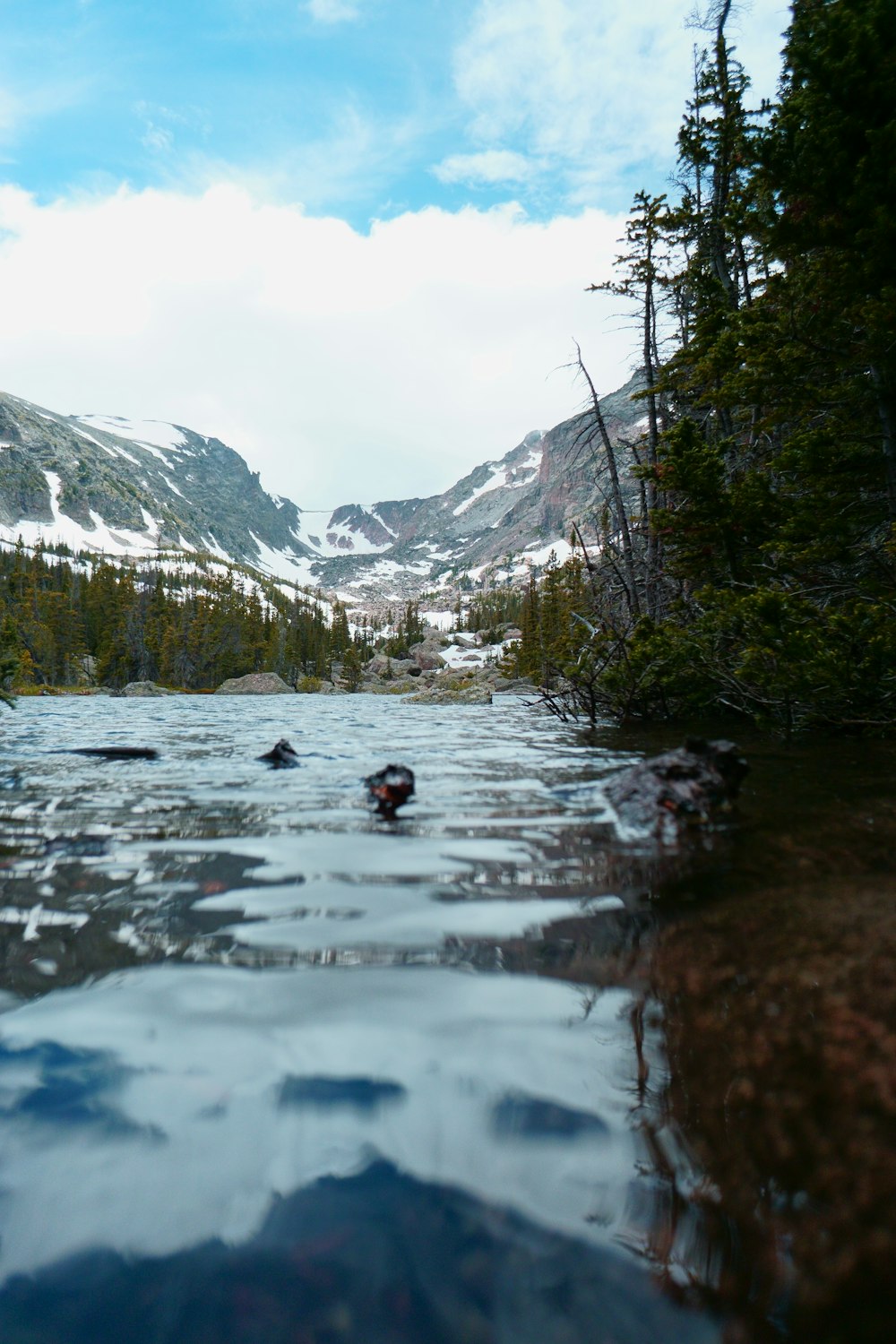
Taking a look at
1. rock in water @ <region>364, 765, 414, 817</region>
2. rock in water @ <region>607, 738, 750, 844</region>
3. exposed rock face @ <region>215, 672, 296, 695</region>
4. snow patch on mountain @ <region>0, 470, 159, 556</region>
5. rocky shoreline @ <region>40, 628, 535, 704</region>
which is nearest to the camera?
rock in water @ <region>607, 738, 750, 844</region>

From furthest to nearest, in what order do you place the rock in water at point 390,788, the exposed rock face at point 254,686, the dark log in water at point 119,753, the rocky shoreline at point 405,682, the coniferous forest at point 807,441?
the exposed rock face at point 254,686 < the rocky shoreline at point 405,682 < the dark log in water at point 119,753 < the coniferous forest at point 807,441 < the rock in water at point 390,788

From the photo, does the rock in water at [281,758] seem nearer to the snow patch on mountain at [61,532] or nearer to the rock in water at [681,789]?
the rock in water at [681,789]

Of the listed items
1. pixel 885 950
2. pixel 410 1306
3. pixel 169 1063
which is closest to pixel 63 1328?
pixel 410 1306

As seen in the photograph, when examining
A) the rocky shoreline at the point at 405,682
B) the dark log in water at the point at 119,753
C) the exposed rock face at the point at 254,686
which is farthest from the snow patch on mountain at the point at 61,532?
the dark log in water at the point at 119,753

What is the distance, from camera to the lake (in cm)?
95

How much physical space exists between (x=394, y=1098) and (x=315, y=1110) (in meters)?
0.17

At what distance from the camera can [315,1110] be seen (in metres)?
1.38

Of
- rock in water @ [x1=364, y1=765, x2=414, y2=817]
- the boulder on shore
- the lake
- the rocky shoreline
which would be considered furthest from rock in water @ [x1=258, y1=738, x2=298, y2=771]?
the boulder on shore

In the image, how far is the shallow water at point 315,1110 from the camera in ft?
3.14

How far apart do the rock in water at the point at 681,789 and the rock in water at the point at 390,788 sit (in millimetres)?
1524

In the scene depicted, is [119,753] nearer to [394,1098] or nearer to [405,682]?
[394,1098]

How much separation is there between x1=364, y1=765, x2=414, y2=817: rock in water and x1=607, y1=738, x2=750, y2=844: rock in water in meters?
1.52

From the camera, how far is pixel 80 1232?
3.52ft

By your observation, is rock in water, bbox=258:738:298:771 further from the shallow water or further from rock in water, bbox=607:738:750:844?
rock in water, bbox=607:738:750:844
